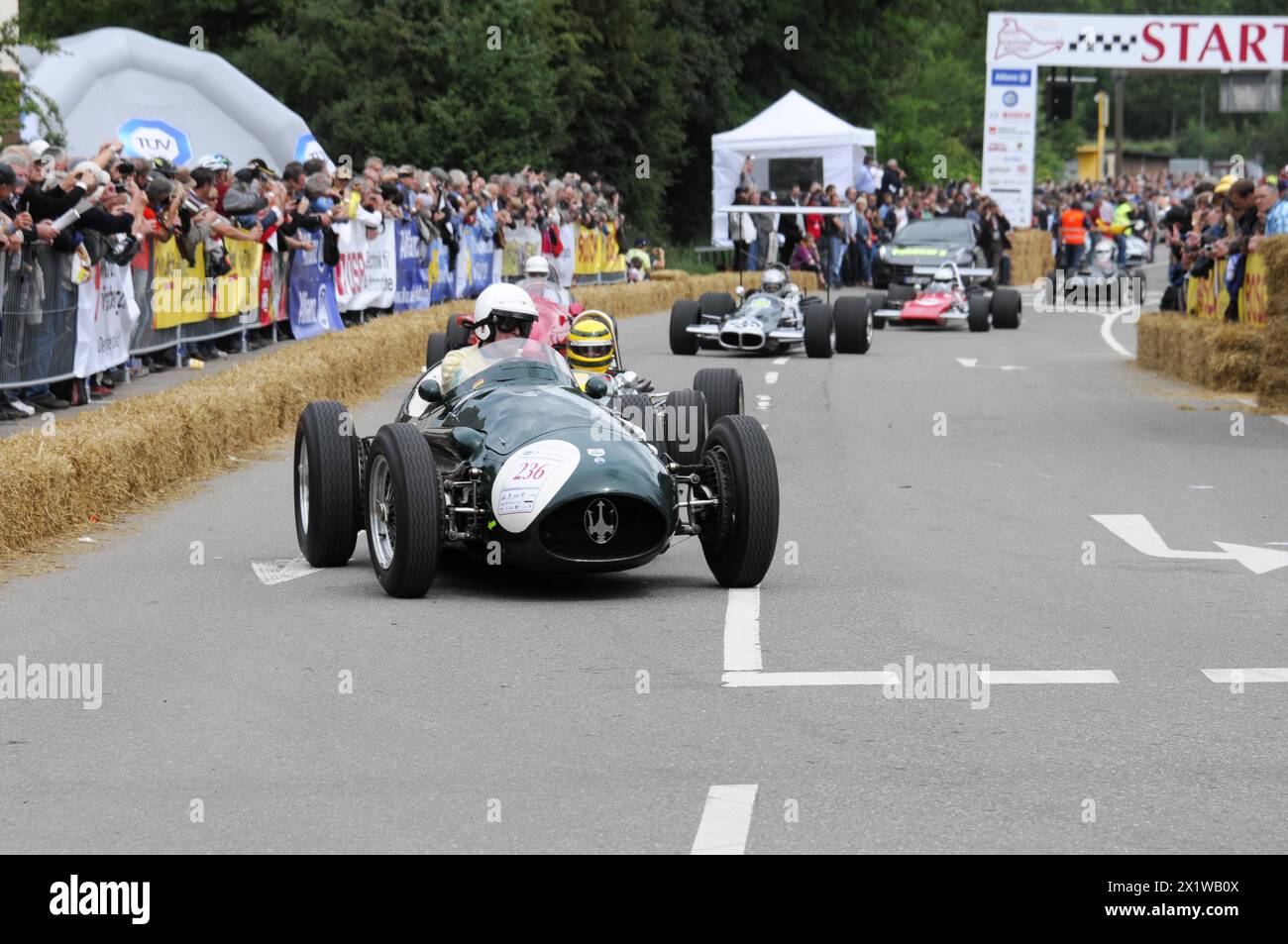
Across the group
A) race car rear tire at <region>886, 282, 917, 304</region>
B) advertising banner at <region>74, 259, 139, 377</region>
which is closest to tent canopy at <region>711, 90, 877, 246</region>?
race car rear tire at <region>886, 282, 917, 304</region>

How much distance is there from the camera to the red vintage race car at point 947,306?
29609 mm

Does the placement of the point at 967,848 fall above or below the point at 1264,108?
below

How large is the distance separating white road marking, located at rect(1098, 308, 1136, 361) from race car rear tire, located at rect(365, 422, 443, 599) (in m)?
17.3

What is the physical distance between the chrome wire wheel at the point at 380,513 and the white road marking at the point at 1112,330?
16949 mm

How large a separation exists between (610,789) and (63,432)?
654 centimetres

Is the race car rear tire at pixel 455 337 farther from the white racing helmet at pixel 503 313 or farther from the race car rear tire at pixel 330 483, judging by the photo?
the race car rear tire at pixel 330 483

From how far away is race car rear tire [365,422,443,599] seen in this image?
27.8 ft

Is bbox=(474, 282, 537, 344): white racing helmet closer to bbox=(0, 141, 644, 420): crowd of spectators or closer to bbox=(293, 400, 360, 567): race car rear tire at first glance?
bbox=(293, 400, 360, 567): race car rear tire

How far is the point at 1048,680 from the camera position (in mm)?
7164

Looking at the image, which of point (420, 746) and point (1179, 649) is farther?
point (1179, 649)

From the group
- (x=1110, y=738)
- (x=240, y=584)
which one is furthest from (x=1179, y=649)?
(x=240, y=584)

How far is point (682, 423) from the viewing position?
10562 mm
